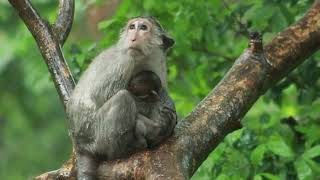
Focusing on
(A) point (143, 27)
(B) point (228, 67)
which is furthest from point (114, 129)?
(B) point (228, 67)

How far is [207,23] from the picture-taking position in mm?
6684

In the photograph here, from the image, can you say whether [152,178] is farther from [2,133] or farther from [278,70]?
[2,133]

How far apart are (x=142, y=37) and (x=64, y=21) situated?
0.55 metres

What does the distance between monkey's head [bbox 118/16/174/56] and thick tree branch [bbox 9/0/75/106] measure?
0.40 meters

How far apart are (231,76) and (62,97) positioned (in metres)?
1.05

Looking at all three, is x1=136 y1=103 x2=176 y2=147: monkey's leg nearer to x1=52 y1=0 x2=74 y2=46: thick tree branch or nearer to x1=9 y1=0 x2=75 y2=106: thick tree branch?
x1=9 y1=0 x2=75 y2=106: thick tree branch

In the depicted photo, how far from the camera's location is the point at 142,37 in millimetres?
5574

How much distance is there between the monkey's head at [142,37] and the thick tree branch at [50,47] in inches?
15.9

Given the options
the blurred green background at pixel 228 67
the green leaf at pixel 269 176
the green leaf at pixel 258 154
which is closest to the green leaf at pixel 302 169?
the blurred green background at pixel 228 67

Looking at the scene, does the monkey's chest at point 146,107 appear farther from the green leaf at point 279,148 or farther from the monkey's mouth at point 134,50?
the green leaf at point 279,148

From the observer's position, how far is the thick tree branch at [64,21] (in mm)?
5570

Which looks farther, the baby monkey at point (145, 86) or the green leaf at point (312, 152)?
the green leaf at point (312, 152)

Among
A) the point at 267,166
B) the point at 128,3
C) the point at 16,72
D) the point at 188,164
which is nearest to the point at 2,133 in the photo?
the point at 16,72

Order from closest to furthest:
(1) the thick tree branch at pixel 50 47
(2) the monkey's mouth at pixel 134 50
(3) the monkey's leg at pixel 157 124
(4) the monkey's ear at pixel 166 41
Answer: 1. (3) the monkey's leg at pixel 157 124
2. (1) the thick tree branch at pixel 50 47
3. (2) the monkey's mouth at pixel 134 50
4. (4) the monkey's ear at pixel 166 41
